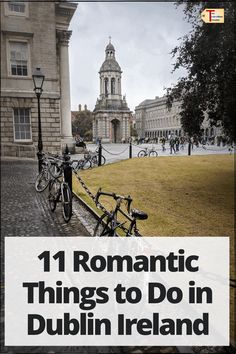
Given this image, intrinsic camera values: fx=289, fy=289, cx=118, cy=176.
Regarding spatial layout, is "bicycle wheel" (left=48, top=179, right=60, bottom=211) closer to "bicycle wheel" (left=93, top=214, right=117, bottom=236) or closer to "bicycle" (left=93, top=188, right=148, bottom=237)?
"bicycle wheel" (left=93, top=214, right=117, bottom=236)

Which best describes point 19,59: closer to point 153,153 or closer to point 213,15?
point 153,153

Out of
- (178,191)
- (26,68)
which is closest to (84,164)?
(178,191)

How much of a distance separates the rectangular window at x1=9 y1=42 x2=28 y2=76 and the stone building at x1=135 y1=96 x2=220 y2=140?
1231 centimetres

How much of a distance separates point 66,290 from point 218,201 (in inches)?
76.1

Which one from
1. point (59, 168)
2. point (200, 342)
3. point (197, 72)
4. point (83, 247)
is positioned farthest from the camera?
point (59, 168)

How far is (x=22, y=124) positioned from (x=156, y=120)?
1171 centimetres

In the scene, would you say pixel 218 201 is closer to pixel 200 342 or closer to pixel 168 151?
pixel 168 151

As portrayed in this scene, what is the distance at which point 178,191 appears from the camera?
304 cm

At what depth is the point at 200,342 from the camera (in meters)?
1.89

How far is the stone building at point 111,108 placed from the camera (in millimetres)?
2670

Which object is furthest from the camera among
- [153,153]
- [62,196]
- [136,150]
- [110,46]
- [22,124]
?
[22,124]

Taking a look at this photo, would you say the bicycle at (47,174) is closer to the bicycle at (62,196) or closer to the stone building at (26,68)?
the bicycle at (62,196)

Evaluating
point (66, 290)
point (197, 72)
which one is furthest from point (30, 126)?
point (66, 290)

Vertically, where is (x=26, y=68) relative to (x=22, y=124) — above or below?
above
